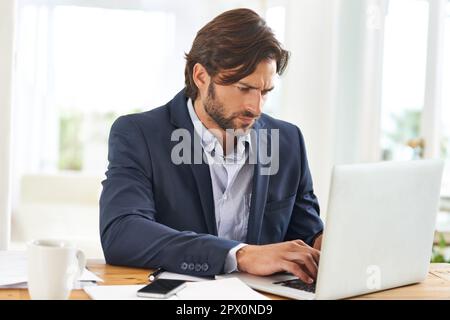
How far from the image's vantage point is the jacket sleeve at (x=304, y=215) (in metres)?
2.12

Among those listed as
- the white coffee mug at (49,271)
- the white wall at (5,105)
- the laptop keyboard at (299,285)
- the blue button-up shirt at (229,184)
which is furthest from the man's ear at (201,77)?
the white wall at (5,105)

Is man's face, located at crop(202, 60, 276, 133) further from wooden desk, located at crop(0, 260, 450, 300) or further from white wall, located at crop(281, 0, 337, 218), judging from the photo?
white wall, located at crop(281, 0, 337, 218)

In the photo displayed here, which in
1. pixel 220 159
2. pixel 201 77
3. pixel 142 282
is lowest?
pixel 142 282

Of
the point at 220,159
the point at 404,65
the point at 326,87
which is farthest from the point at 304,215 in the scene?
the point at 404,65

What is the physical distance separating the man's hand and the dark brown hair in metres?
0.60

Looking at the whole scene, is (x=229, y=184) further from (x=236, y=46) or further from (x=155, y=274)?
(x=155, y=274)

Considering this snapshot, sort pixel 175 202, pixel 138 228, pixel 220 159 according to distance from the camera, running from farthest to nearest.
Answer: pixel 220 159 → pixel 175 202 → pixel 138 228

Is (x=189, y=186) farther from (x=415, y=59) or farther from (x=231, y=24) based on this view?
(x=415, y=59)

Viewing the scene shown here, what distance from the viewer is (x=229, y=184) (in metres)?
2.03

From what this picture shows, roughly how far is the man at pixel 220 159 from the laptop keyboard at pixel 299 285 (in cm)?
30

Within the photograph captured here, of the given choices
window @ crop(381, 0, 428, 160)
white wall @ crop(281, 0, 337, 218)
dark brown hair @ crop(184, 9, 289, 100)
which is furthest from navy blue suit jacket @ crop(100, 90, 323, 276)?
window @ crop(381, 0, 428, 160)

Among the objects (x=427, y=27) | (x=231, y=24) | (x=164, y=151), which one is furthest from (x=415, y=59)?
(x=164, y=151)

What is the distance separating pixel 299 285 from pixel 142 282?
0.33 m

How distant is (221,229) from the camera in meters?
2.02
